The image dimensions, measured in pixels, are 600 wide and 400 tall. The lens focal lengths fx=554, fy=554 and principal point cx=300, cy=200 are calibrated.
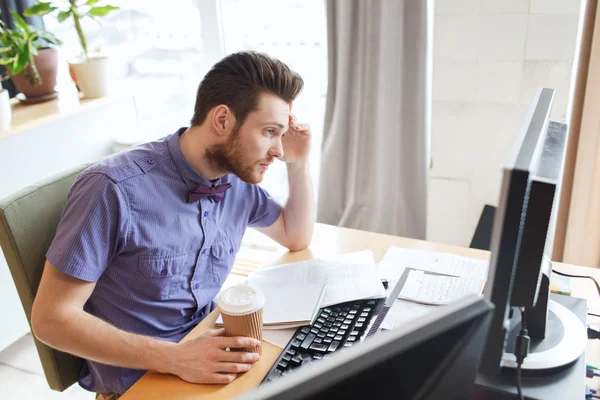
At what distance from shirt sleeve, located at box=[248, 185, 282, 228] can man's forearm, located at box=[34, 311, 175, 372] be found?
53cm

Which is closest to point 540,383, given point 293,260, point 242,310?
point 242,310

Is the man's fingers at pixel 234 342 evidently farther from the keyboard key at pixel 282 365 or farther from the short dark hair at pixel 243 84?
the short dark hair at pixel 243 84

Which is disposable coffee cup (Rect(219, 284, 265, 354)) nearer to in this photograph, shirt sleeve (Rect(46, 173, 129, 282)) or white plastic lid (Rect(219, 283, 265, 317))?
white plastic lid (Rect(219, 283, 265, 317))

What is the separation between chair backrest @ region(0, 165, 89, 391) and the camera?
1183 mm

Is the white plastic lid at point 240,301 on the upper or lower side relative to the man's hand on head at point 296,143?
lower

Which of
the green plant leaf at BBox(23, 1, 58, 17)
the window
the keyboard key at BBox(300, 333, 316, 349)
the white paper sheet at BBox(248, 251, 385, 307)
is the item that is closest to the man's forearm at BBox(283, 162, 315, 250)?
the white paper sheet at BBox(248, 251, 385, 307)

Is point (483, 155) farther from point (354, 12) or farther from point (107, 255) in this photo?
point (107, 255)

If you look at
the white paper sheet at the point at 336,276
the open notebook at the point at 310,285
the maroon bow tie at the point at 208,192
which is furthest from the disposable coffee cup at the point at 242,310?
the maroon bow tie at the point at 208,192

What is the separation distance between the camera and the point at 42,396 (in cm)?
207

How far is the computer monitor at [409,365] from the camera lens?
0.45 metres

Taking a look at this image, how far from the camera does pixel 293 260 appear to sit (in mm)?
1464

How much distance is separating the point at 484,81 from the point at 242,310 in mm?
1540

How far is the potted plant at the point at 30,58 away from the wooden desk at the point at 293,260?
1197mm

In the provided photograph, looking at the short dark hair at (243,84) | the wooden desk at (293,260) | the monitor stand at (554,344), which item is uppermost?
the short dark hair at (243,84)
